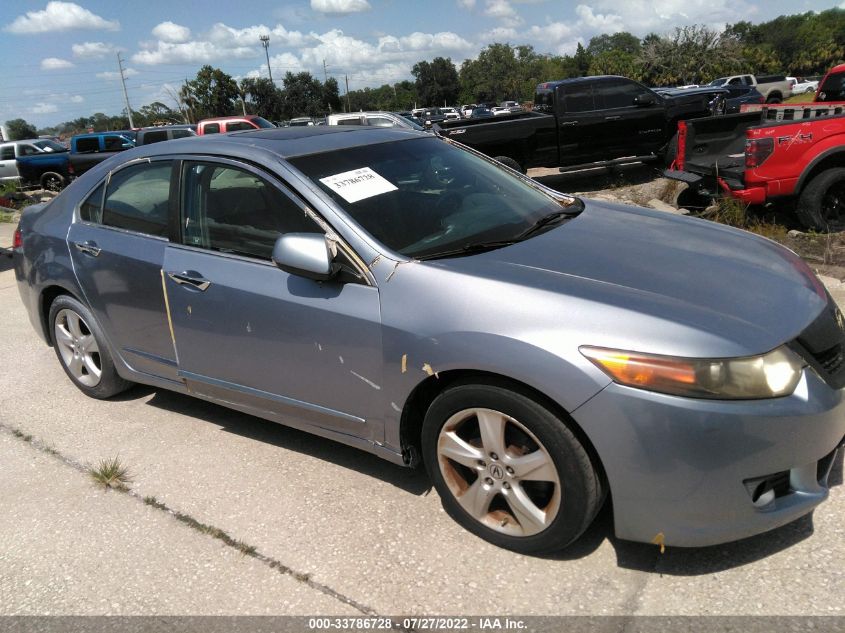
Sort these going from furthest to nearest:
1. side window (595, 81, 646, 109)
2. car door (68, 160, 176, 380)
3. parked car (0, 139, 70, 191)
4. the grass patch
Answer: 1. parked car (0, 139, 70, 191)
2. side window (595, 81, 646, 109)
3. car door (68, 160, 176, 380)
4. the grass patch

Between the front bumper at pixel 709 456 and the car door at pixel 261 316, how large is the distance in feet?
3.40

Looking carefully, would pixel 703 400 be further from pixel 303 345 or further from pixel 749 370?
pixel 303 345

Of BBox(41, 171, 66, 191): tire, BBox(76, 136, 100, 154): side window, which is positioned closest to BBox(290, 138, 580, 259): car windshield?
BBox(76, 136, 100, 154): side window

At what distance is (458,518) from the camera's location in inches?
112

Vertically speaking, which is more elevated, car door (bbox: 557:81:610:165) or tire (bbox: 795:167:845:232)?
car door (bbox: 557:81:610:165)

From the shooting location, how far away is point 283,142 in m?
3.47

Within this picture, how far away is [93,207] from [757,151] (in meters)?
6.42

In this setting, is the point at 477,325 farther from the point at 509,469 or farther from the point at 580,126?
the point at 580,126

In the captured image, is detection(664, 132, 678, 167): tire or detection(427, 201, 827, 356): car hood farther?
detection(664, 132, 678, 167): tire

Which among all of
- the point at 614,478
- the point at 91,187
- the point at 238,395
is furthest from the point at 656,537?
the point at 91,187

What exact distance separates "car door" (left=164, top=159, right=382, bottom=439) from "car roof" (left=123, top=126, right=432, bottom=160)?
0.35ft

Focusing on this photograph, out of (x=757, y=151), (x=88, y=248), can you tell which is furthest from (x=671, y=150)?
(x=88, y=248)

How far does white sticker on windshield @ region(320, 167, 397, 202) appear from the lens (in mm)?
3111

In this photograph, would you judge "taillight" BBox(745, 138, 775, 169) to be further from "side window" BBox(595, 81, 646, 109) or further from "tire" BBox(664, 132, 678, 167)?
"side window" BBox(595, 81, 646, 109)
